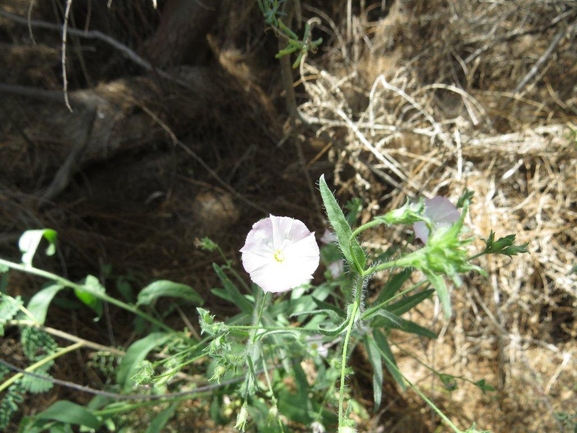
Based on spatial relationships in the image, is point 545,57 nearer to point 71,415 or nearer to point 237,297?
point 237,297

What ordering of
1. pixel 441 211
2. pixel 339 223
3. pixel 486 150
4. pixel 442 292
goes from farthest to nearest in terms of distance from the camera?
pixel 486 150 < pixel 441 211 < pixel 339 223 < pixel 442 292

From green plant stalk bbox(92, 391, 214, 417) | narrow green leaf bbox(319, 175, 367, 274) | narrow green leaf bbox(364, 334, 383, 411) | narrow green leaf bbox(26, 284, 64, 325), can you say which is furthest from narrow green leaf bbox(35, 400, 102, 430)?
narrow green leaf bbox(319, 175, 367, 274)

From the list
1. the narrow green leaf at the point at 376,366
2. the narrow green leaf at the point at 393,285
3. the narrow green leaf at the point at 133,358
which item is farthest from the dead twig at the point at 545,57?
the narrow green leaf at the point at 133,358

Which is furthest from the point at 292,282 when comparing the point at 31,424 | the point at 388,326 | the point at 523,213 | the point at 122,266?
the point at 523,213

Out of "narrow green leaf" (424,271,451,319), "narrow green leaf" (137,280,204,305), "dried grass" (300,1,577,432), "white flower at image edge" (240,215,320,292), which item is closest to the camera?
"narrow green leaf" (424,271,451,319)

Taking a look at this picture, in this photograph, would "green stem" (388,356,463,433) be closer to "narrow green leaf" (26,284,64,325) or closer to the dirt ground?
the dirt ground

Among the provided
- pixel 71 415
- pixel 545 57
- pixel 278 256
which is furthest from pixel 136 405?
pixel 545 57

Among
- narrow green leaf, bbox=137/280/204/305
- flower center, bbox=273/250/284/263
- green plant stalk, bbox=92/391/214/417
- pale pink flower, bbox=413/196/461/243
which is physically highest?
flower center, bbox=273/250/284/263

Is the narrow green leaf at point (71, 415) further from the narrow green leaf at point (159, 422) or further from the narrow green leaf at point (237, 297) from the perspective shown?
the narrow green leaf at point (237, 297)
